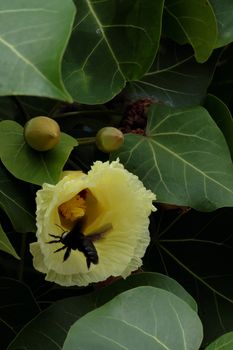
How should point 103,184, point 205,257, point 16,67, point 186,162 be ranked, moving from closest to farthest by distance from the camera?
1. point 16,67
2. point 103,184
3. point 186,162
4. point 205,257

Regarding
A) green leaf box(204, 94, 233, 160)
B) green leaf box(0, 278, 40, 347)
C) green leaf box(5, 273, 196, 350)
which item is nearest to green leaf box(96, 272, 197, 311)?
green leaf box(5, 273, 196, 350)

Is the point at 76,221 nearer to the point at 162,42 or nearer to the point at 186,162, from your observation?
the point at 186,162

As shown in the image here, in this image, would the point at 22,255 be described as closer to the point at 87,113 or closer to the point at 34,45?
the point at 87,113

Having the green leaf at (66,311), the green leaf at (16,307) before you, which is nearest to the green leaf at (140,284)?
the green leaf at (66,311)

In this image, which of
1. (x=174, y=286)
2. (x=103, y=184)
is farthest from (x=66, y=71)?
(x=174, y=286)

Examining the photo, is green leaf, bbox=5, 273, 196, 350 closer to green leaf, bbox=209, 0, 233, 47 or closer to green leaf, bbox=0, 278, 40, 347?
green leaf, bbox=0, 278, 40, 347

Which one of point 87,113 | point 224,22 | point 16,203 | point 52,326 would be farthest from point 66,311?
point 224,22
